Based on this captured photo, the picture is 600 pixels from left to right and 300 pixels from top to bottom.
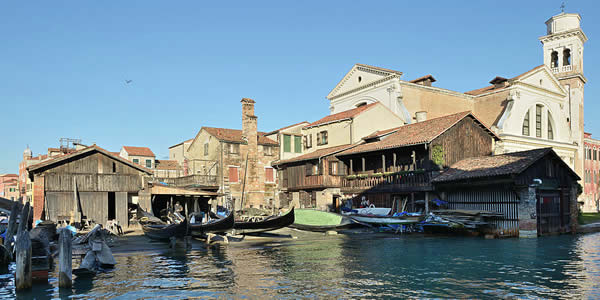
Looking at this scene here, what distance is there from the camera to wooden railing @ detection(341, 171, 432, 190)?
27.5 metres

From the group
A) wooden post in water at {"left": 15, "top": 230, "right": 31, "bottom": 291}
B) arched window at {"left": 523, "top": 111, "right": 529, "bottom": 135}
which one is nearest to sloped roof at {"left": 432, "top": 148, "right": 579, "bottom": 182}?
arched window at {"left": 523, "top": 111, "right": 529, "bottom": 135}

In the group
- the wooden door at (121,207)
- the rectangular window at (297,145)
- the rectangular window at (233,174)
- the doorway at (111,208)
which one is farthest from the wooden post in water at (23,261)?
the rectangular window at (297,145)

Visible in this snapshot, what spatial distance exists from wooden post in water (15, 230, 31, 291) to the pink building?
170 ft

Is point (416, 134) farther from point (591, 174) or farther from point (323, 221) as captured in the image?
point (591, 174)

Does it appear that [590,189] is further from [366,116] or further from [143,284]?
[143,284]

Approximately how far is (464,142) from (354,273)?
59.0 ft

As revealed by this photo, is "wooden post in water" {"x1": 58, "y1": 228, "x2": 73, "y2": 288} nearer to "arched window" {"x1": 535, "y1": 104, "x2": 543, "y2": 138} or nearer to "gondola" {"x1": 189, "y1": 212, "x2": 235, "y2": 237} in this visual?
"gondola" {"x1": 189, "y1": 212, "x2": 235, "y2": 237}

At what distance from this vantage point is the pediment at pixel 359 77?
40188mm

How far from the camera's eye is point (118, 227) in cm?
2555

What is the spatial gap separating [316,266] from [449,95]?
31.2 m

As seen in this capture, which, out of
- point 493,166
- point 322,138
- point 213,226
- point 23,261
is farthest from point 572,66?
point 23,261

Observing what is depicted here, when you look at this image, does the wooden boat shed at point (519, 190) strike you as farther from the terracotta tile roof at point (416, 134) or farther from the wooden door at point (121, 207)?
the wooden door at point (121, 207)

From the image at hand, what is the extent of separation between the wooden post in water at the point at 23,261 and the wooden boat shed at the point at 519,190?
1936cm

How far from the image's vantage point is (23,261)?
1177cm
